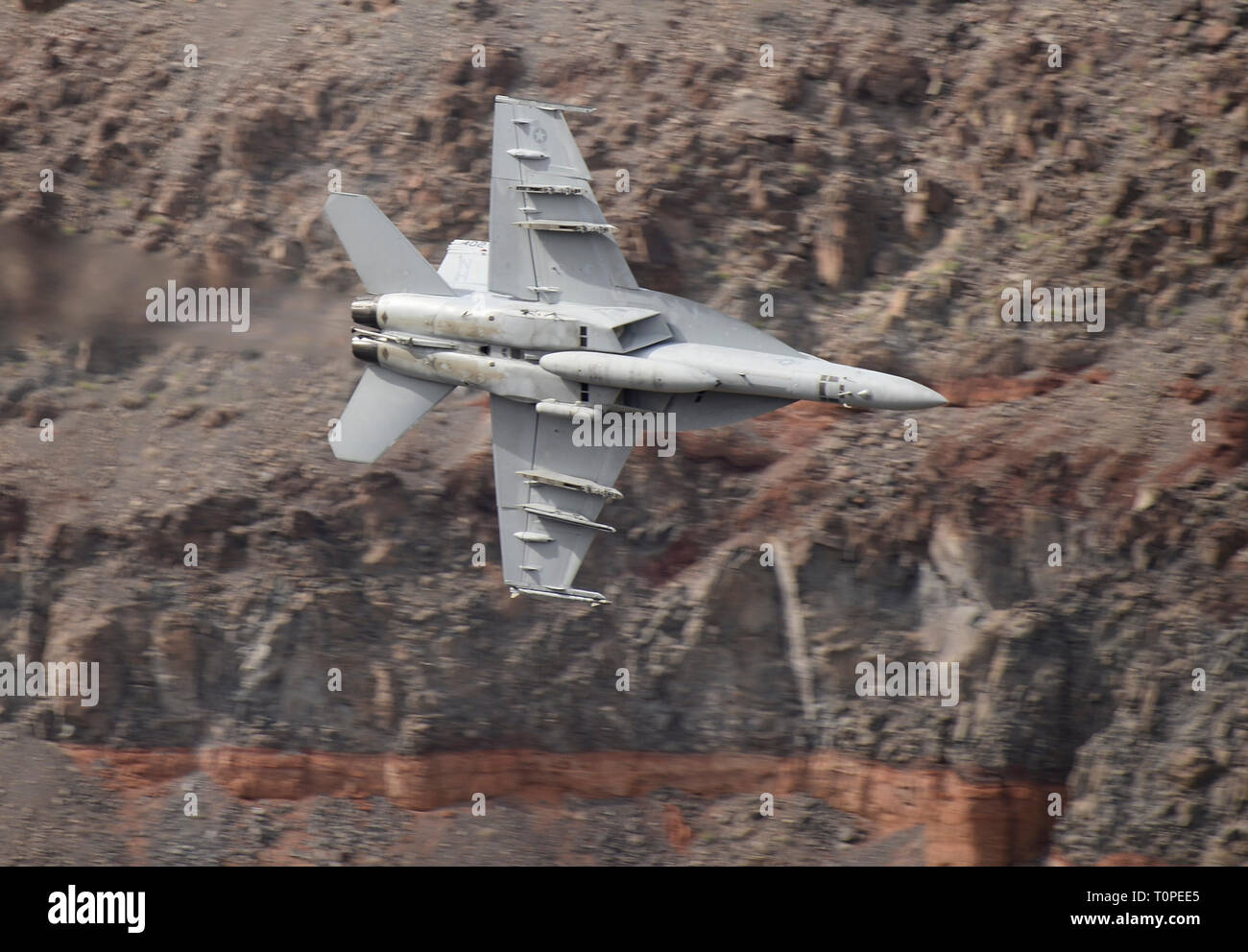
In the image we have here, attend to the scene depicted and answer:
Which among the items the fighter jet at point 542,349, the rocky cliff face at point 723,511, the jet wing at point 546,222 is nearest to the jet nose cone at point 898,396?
the fighter jet at point 542,349

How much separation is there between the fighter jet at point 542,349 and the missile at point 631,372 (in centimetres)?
3

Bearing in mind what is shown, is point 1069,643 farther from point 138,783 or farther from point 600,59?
point 138,783

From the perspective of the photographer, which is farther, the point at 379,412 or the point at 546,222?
the point at 379,412

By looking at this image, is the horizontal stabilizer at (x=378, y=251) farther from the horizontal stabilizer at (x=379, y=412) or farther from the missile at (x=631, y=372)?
the missile at (x=631, y=372)

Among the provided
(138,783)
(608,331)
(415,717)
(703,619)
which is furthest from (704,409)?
(138,783)

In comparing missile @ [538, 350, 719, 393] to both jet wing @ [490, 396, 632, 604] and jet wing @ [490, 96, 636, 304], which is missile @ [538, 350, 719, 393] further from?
jet wing @ [490, 396, 632, 604]

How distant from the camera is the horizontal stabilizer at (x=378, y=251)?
29.4 metres

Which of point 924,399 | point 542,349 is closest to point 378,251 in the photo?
point 542,349

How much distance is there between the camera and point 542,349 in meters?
28.6

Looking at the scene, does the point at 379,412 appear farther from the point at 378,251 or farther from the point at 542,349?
the point at 542,349

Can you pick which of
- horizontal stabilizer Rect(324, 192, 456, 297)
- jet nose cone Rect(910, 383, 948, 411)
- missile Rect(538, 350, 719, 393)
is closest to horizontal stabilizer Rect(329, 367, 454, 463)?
horizontal stabilizer Rect(324, 192, 456, 297)

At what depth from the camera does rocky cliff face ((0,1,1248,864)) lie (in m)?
34.3

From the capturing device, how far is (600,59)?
122 ft

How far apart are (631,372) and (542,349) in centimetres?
191
